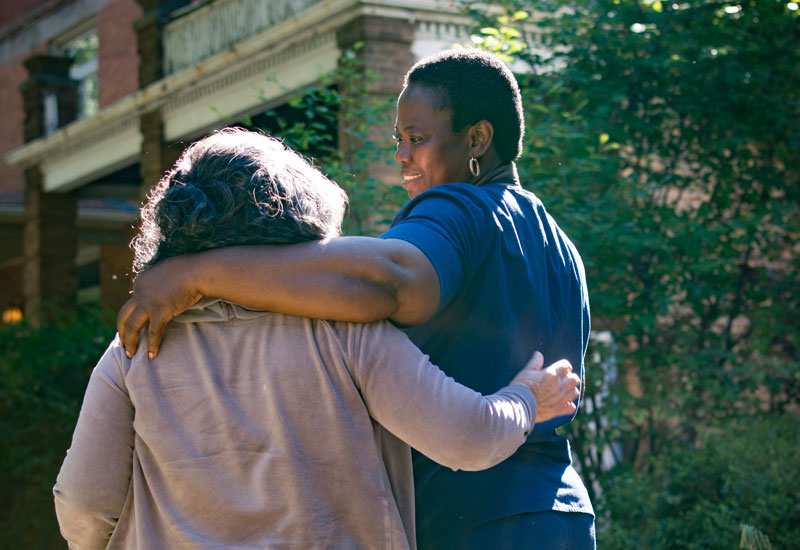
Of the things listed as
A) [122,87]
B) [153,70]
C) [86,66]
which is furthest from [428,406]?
[86,66]

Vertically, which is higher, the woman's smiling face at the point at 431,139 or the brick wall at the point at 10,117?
the brick wall at the point at 10,117

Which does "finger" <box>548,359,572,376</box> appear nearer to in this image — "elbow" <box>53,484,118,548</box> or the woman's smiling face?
the woman's smiling face

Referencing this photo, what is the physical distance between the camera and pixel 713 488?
5.74 meters

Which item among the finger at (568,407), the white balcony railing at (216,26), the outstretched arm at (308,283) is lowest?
the finger at (568,407)

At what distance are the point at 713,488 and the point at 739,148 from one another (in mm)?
2703

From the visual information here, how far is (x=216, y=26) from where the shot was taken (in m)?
11.6

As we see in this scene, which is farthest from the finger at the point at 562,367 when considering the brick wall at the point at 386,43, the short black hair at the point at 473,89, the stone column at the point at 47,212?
the stone column at the point at 47,212

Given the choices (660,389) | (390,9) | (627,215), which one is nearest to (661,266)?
(627,215)

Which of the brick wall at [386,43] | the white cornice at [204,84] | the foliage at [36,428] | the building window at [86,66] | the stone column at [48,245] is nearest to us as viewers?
the foliage at [36,428]

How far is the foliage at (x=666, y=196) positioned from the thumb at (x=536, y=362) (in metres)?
3.98

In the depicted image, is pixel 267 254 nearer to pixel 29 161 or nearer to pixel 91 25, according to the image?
pixel 29 161

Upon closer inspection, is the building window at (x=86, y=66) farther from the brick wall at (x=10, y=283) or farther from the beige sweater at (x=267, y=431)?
the beige sweater at (x=267, y=431)

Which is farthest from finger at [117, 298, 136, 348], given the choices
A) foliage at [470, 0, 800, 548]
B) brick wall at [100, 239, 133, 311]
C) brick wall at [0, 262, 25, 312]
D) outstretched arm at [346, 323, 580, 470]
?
brick wall at [0, 262, 25, 312]

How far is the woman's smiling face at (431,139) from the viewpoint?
2.45 metres
